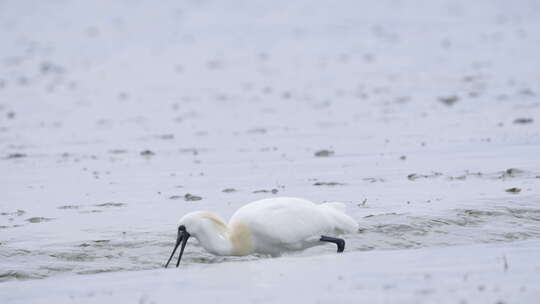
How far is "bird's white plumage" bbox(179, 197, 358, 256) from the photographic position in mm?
9234

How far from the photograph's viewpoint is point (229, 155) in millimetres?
15133

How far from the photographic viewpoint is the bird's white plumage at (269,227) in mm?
9234

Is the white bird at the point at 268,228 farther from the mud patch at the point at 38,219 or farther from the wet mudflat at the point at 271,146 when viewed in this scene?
the mud patch at the point at 38,219

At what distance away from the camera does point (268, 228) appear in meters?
9.35

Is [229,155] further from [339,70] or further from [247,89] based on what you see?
[339,70]

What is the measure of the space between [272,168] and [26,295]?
19.7ft

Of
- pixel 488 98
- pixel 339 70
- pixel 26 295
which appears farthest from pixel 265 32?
pixel 26 295

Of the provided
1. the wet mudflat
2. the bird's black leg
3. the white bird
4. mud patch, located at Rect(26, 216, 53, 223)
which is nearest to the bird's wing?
the white bird

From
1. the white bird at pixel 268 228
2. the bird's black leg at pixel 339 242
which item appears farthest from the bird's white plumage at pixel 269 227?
the bird's black leg at pixel 339 242

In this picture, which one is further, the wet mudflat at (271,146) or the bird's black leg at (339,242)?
the wet mudflat at (271,146)

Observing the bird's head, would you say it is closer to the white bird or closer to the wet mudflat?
the white bird

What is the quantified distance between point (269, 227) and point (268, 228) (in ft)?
0.04

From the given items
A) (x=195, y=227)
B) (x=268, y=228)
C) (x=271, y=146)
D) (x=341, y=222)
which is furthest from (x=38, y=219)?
(x=271, y=146)

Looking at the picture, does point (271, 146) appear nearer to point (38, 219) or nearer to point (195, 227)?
point (38, 219)
